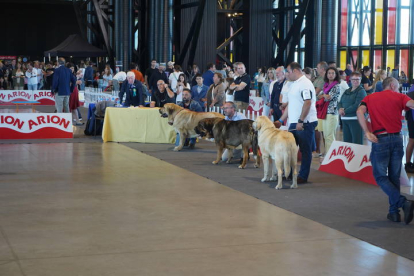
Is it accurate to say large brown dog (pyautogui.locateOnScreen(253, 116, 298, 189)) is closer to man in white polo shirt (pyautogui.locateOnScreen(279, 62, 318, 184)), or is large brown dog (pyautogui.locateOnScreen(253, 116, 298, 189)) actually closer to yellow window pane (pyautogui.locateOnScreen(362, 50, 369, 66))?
man in white polo shirt (pyautogui.locateOnScreen(279, 62, 318, 184))

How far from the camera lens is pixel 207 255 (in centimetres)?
559

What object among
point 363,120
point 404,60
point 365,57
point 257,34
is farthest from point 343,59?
point 363,120

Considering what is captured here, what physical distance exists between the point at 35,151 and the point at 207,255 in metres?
8.14

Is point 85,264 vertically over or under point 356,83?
under

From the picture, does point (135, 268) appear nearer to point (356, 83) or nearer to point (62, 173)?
point (62, 173)

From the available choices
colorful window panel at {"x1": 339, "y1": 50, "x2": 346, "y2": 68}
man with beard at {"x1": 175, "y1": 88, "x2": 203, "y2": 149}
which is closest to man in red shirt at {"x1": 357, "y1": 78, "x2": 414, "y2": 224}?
man with beard at {"x1": 175, "y1": 88, "x2": 203, "y2": 149}

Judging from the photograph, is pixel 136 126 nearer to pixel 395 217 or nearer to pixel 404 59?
pixel 395 217

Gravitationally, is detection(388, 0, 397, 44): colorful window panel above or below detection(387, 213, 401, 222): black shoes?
above

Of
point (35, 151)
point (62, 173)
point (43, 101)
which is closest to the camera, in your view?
point (62, 173)

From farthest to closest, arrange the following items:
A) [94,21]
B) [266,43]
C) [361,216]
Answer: [94,21] → [266,43] → [361,216]

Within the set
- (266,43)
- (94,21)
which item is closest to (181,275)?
(266,43)

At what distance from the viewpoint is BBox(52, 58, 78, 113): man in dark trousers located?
16875 mm

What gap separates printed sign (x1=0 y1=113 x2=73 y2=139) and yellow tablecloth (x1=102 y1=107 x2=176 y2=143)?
109cm

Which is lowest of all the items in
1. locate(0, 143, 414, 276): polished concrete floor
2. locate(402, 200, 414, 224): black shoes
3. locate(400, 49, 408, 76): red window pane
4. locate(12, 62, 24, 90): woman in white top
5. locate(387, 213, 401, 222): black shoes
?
locate(0, 143, 414, 276): polished concrete floor
